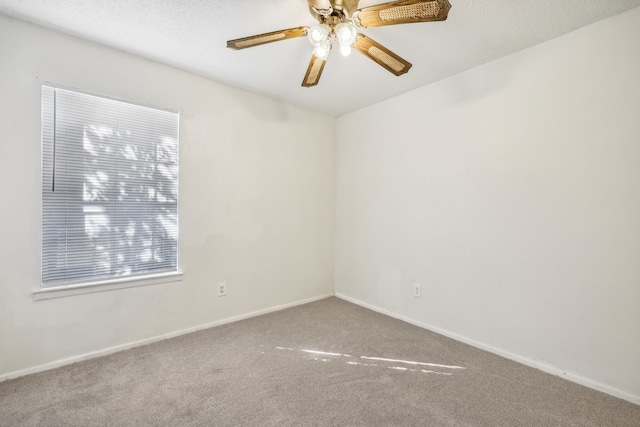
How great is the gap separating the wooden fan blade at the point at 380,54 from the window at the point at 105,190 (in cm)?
180

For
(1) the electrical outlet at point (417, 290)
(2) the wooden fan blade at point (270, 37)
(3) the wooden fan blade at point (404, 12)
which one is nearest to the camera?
(3) the wooden fan blade at point (404, 12)

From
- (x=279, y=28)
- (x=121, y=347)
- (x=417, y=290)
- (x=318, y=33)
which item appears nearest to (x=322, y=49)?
(x=318, y=33)

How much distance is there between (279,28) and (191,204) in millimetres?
1687

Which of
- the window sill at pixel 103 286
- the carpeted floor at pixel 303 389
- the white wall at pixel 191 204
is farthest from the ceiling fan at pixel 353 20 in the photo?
the carpeted floor at pixel 303 389

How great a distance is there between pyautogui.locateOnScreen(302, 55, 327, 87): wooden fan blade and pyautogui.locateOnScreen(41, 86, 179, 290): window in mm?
1330

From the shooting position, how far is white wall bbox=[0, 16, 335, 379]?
6.51 feet

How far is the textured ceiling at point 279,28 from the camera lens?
5.94 feet

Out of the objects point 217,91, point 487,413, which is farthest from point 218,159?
point 487,413

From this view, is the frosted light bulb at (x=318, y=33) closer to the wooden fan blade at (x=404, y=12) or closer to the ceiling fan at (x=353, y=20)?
the ceiling fan at (x=353, y=20)

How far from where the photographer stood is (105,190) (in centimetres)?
231

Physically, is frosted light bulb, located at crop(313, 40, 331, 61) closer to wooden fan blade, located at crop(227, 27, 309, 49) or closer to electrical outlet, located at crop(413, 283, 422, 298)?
wooden fan blade, located at crop(227, 27, 309, 49)

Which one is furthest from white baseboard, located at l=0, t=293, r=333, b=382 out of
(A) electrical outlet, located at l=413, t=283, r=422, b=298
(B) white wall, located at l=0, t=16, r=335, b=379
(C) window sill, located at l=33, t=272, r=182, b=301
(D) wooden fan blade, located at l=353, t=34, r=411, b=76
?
(D) wooden fan blade, located at l=353, t=34, r=411, b=76

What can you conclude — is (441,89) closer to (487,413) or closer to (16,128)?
(487,413)

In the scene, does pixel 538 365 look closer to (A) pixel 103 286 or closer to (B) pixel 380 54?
(B) pixel 380 54
